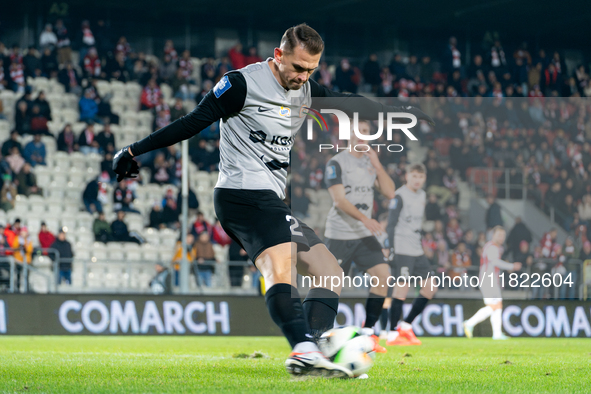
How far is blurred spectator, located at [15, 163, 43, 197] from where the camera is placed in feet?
52.1

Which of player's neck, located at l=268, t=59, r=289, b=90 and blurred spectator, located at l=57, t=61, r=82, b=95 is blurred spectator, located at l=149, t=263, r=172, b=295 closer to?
blurred spectator, located at l=57, t=61, r=82, b=95

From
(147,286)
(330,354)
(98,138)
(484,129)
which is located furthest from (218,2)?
(330,354)

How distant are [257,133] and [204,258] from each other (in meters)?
10.5

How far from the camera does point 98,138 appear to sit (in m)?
17.3

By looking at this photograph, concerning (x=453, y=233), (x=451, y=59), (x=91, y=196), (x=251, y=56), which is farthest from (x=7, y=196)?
(x=451, y=59)

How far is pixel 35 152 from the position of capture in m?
16.7

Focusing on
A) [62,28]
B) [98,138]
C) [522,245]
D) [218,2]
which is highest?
[218,2]

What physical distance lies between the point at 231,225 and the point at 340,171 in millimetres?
3160

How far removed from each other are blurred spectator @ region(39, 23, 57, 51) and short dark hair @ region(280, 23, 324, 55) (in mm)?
16423

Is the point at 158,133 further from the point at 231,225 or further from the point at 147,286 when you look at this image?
the point at 147,286

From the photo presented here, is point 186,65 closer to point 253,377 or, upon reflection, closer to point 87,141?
point 87,141

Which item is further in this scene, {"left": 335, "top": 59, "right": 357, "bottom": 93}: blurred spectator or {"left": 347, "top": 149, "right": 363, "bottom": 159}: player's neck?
{"left": 335, "top": 59, "right": 357, "bottom": 93}: blurred spectator

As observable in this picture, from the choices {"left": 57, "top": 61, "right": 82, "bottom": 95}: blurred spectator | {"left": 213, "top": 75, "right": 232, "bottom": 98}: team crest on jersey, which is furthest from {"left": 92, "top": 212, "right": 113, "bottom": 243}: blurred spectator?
{"left": 213, "top": 75, "right": 232, "bottom": 98}: team crest on jersey

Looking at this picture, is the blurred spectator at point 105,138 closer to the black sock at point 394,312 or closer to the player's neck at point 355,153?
the black sock at point 394,312
